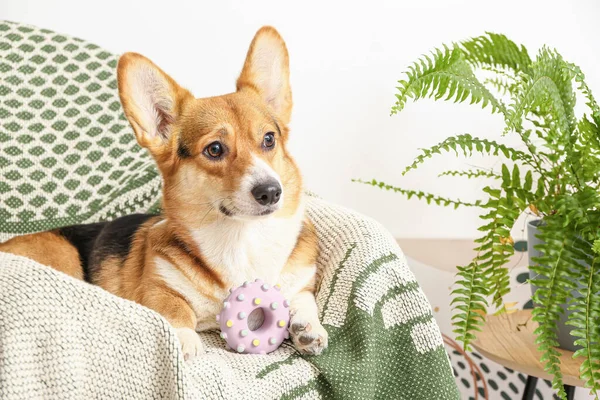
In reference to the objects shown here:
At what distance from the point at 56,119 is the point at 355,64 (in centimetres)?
115

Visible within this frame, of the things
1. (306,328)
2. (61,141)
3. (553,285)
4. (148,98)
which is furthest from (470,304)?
(61,141)

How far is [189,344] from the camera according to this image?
116 cm

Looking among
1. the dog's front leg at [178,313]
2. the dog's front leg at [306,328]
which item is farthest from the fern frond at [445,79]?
the dog's front leg at [178,313]

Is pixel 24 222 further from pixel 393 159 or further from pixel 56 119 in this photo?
pixel 393 159

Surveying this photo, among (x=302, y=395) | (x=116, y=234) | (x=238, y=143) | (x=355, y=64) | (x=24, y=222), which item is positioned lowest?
(x=24, y=222)

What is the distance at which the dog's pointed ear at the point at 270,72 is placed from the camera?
144 cm

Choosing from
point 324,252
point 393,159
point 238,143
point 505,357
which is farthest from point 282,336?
point 393,159

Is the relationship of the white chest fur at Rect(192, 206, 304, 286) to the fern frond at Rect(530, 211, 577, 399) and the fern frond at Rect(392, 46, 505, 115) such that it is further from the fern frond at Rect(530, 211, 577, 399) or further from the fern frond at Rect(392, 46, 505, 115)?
the fern frond at Rect(530, 211, 577, 399)

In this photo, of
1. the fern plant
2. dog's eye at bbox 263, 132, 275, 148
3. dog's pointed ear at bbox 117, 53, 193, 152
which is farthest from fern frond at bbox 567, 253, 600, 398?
dog's pointed ear at bbox 117, 53, 193, 152

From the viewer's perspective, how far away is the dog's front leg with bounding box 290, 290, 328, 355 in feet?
3.90

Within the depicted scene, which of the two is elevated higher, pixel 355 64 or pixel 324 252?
pixel 355 64

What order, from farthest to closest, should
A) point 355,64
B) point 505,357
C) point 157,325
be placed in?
point 355,64 → point 505,357 → point 157,325

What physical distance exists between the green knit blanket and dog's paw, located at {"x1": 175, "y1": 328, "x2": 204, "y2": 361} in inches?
1.3

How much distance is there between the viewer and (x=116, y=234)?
5.39 ft
